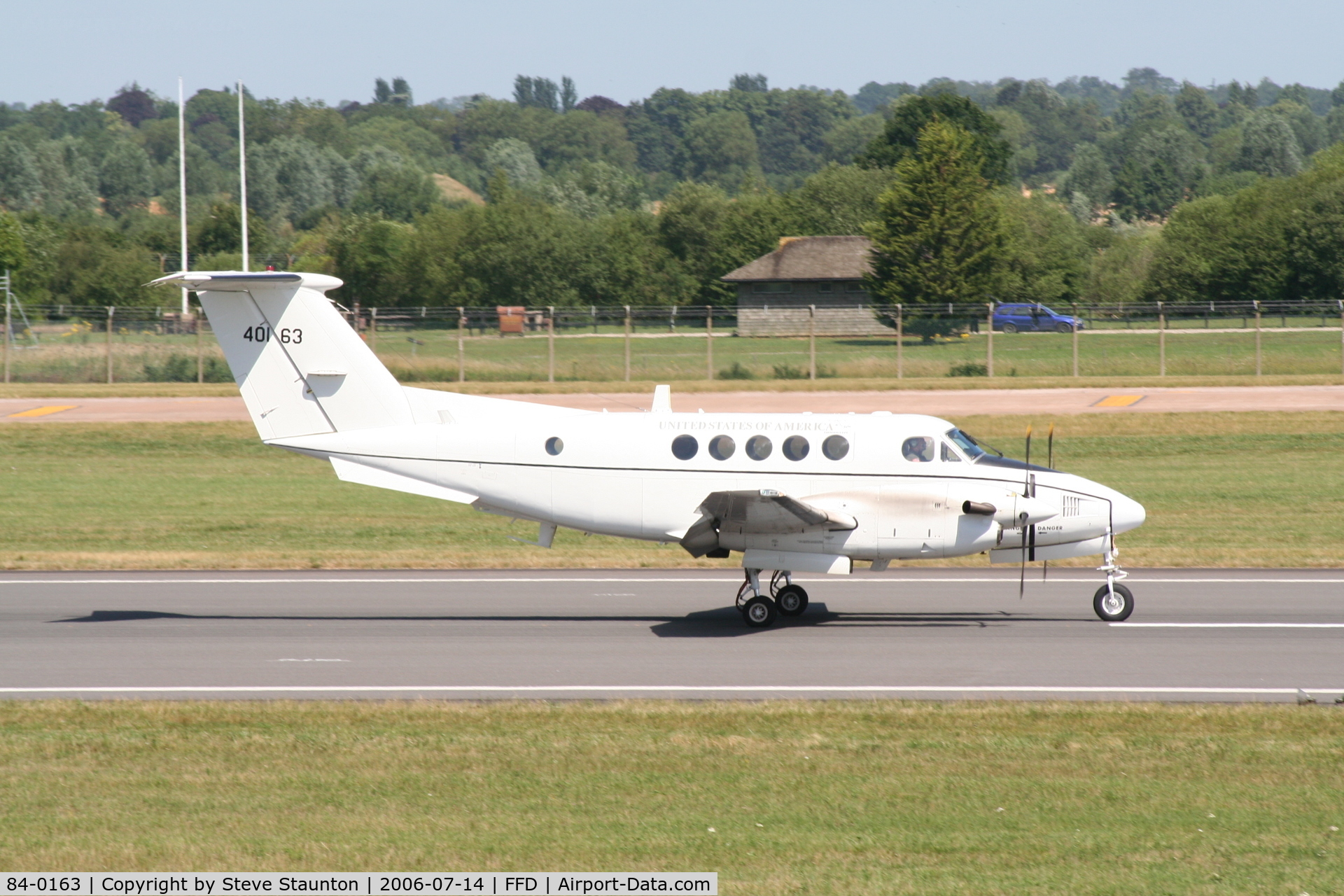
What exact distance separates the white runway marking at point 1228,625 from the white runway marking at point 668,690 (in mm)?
2853

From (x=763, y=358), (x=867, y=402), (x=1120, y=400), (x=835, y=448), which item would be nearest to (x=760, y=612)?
(x=835, y=448)

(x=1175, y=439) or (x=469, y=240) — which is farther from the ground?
(x=469, y=240)

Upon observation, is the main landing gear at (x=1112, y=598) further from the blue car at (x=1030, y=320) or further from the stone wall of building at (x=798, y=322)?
the stone wall of building at (x=798, y=322)

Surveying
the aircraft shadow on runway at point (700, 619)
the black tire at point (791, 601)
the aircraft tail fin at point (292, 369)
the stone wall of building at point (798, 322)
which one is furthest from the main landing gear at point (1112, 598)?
the stone wall of building at point (798, 322)

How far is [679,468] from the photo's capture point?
50.9 ft

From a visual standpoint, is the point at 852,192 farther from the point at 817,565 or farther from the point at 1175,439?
the point at 817,565

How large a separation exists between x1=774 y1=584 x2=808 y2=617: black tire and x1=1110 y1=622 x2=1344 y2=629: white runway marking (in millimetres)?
3516

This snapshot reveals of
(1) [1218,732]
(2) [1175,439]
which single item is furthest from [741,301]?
(1) [1218,732]

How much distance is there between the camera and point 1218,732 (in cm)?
1064

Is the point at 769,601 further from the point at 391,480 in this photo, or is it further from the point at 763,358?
the point at 763,358

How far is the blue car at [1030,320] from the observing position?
71375 millimetres

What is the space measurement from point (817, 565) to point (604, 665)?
2.94 metres

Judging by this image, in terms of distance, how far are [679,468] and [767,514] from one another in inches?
49.5
